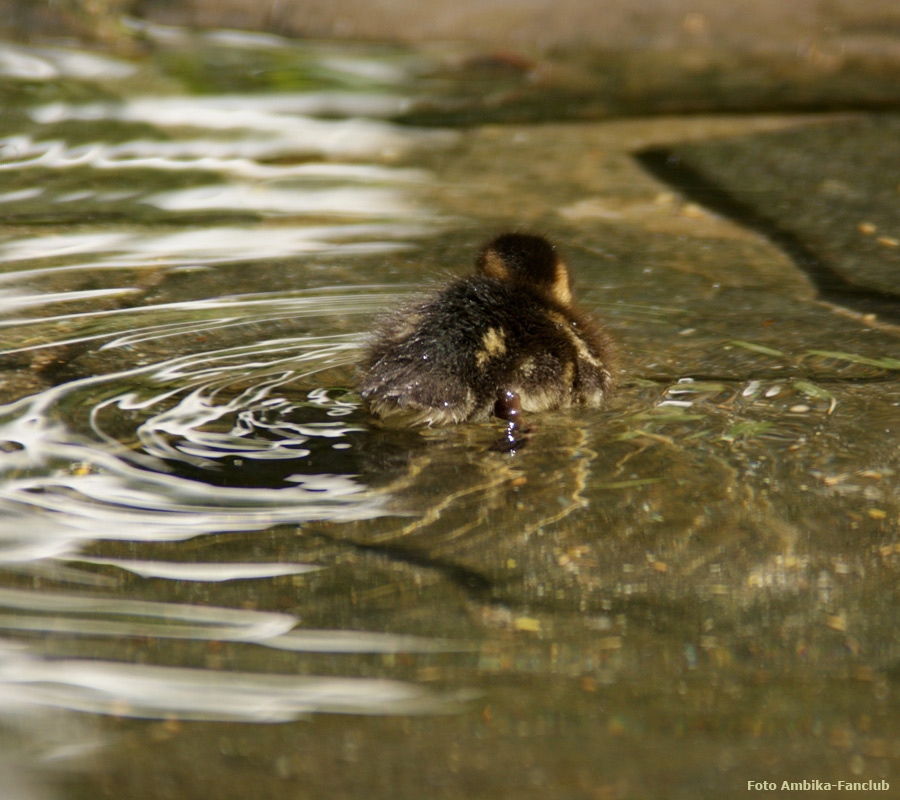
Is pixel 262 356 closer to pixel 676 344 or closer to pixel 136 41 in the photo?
pixel 676 344

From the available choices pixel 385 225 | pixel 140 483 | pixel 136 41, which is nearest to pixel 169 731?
pixel 140 483

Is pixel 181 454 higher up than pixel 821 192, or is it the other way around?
pixel 821 192

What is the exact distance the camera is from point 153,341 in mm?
3869

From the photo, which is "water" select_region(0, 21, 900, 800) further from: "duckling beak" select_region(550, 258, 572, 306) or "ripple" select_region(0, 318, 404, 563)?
"duckling beak" select_region(550, 258, 572, 306)

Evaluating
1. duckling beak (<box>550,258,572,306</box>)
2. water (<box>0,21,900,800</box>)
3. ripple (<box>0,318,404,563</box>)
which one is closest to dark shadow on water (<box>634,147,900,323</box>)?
water (<box>0,21,900,800</box>)

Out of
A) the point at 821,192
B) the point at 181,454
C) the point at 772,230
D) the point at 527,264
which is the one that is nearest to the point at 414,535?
the point at 181,454

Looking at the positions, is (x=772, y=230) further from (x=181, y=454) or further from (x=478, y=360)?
(x=181, y=454)

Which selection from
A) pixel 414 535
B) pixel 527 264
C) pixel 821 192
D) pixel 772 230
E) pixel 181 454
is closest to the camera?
pixel 414 535

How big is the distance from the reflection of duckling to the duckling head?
0.15m

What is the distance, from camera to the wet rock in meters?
4.61

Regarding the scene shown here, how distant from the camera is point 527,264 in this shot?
3.64 meters

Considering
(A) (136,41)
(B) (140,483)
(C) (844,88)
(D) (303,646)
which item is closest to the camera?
(D) (303,646)

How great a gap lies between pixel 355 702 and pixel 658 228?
A: 3613 millimetres

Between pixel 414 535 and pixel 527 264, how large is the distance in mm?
1263
